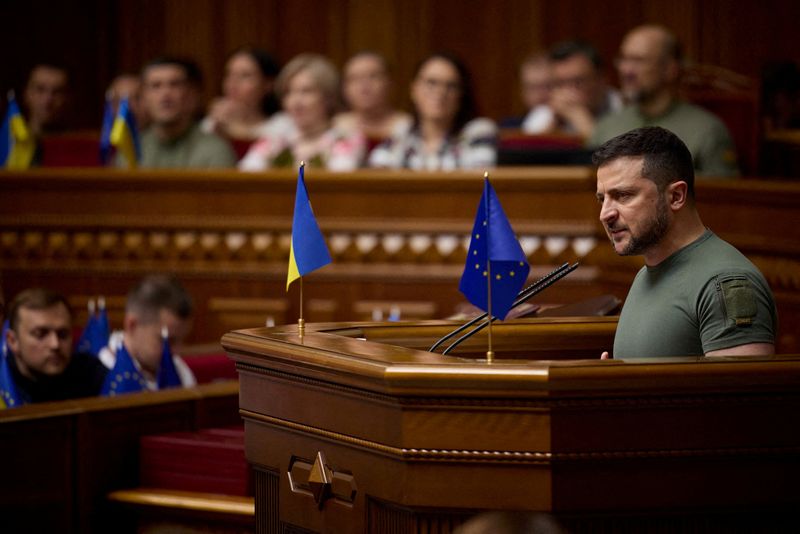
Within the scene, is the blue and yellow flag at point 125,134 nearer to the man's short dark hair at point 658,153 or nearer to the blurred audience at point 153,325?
the blurred audience at point 153,325

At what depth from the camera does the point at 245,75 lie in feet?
28.5

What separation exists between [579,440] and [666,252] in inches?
24.7

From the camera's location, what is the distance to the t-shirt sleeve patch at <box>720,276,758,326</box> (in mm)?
2914

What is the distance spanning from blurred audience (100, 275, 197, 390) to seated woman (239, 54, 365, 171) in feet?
5.26

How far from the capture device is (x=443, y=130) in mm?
7180

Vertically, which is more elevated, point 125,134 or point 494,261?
point 125,134

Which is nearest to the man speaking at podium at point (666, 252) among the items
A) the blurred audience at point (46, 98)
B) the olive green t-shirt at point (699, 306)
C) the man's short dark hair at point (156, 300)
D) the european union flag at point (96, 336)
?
the olive green t-shirt at point (699, 306)

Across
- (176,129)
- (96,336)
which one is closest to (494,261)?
(96,336)

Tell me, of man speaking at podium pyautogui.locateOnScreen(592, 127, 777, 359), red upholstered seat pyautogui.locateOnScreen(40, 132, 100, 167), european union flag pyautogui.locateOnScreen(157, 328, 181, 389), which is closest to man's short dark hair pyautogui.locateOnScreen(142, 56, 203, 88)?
red upholstered seat pyautogui.locateOnScreen(40, 132, 100, 167)

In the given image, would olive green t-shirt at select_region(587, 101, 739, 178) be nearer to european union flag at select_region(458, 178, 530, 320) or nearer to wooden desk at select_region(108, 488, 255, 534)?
wooden desk at select_region(108, 488, 255, 534)

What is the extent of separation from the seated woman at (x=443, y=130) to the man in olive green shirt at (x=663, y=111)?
555mm

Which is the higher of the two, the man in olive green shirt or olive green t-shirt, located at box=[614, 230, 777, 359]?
the man in olive green shirt

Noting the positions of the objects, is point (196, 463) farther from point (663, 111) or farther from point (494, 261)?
point (663, 111)

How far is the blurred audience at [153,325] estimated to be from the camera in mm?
5543
